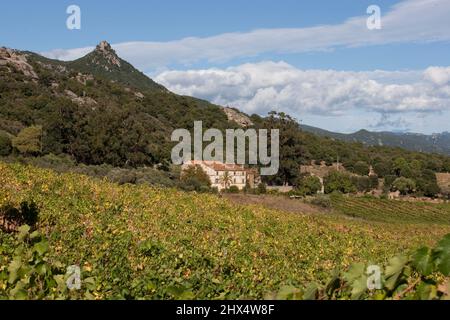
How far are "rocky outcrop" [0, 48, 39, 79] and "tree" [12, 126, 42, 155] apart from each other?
5127 cm

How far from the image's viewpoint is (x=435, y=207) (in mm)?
77812

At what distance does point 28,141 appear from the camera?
58125 millimetres

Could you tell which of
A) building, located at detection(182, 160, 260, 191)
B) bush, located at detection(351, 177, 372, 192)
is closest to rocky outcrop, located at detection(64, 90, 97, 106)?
building, located at detection(182, 160, 260, 191)

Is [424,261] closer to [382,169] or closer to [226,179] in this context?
[226,179]

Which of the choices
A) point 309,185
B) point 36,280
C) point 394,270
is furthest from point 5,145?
point 394,270

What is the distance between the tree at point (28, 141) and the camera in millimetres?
56969

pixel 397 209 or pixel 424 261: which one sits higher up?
pixel 424 261

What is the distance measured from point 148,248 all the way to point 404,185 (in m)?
103

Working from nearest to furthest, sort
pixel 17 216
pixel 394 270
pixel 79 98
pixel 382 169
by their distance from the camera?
pixel 394 270, pixel 17 216, pixel 79 98, pixel 382 169

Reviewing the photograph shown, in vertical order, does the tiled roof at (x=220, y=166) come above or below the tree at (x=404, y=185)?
above

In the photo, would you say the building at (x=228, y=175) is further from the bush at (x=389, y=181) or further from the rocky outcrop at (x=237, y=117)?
the rocky outcrop at (x=237, y=117)

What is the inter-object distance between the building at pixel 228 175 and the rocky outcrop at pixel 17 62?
46.0m

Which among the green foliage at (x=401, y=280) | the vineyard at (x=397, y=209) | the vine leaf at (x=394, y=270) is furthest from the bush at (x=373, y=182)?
the vine leaf at (x=394, y=270)
